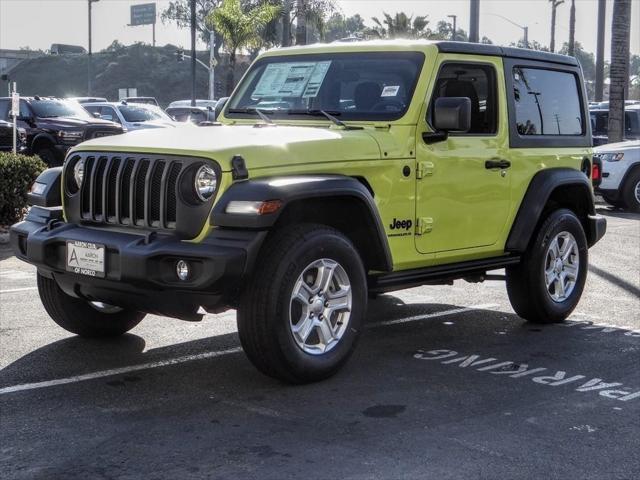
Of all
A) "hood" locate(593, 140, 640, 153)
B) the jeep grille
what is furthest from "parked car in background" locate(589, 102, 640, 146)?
the jeep grille

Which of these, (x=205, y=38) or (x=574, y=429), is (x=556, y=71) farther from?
(x=205, y=38)

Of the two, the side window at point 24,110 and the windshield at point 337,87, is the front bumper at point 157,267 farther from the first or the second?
the side window at point 24,110

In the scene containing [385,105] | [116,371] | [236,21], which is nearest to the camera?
[116,371]

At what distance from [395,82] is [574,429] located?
2559mm

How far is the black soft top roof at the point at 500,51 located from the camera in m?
6.55

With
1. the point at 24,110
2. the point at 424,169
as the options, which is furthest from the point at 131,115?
the point at 424,169

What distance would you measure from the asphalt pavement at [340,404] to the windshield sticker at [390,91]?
162cm

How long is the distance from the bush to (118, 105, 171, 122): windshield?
44.0 feet

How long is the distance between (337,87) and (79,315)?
2.19 m

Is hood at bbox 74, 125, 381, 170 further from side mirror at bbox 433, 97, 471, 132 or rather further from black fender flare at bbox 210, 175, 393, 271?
side mirror at bbox 433, 97, 471, 132

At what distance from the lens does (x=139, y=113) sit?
84.5ft

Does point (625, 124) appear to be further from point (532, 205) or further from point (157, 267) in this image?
point (157, 267)

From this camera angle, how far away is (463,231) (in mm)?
6523

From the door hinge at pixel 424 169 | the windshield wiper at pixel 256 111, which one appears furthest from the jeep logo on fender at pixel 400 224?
the windshield wiper at pixel 256 111
